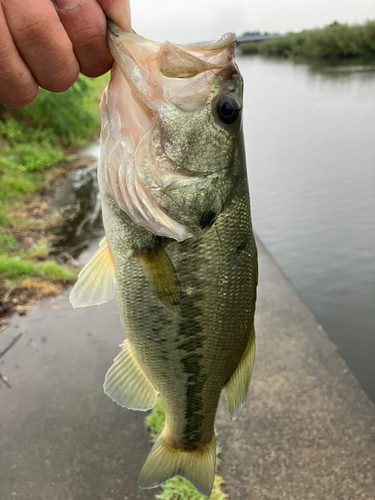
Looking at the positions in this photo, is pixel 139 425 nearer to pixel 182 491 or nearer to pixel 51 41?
pixel 182 491

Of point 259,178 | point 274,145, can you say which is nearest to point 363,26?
point 274,145

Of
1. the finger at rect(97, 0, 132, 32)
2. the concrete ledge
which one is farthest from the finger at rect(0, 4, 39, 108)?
the concrete ledge

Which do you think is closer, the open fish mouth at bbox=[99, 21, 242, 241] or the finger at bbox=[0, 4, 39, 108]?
the finger at bbox=[0, 4, 39, 108]

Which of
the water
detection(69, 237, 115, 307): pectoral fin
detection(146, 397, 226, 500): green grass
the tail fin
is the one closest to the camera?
detection(69, 237, 115, 307): pectoral fin

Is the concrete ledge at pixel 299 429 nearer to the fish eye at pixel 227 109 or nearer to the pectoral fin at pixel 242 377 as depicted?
the pectoral fin at pixel 242 377

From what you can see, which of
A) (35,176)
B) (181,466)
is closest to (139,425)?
(181,466)

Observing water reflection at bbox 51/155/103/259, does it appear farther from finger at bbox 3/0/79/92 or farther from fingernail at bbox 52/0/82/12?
fingernail at bbox 52/0/82/12

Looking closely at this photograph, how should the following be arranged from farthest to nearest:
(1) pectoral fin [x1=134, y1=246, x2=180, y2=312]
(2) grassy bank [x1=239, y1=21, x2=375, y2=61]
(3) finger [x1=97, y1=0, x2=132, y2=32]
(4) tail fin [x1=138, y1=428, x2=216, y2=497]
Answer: (2) grassy bank [x1=239, y1=21, x2=375, y2=61]
(4) tail fin [x1=138, y1=428, x2=216, y2=497]
(1) pectoral fin [x1=134, y1=246, x2=180, y2=312]
(3) finger [x1=97, y1=0, x2=132, y2=32]

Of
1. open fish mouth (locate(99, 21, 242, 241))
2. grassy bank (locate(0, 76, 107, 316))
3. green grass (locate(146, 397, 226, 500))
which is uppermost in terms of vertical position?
open fish mouth (locate(99, 21, 242, 241))

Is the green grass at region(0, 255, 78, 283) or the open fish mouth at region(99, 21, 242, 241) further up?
the open fish mouth at region(99, 21, 242, 241)
